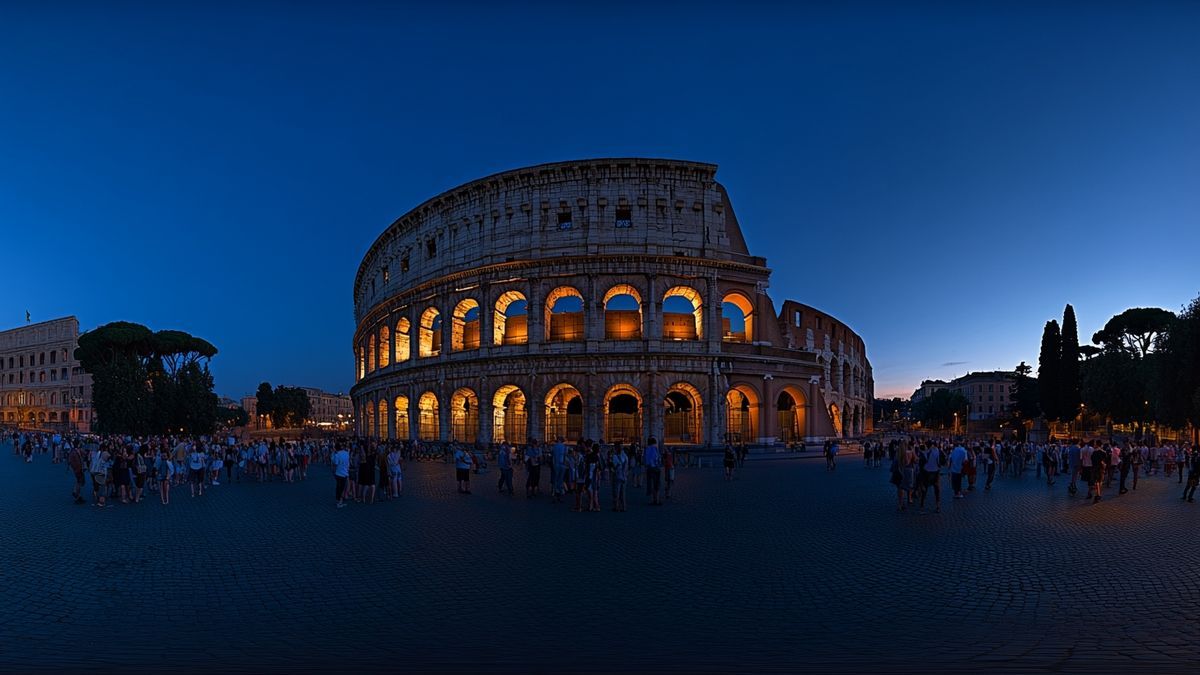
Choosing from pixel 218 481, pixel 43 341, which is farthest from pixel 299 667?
pixel 43 341

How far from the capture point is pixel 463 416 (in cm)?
4534

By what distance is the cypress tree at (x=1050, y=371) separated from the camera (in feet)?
208

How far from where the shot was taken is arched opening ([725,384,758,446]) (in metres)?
39.4

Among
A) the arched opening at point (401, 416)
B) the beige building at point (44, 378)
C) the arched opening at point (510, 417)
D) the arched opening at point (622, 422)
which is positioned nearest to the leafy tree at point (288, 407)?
the beige building at point (44, 378)

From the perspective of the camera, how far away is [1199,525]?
1266cm

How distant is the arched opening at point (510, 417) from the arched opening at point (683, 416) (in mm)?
9120

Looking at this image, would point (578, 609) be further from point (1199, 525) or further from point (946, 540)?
point (1199, 525)

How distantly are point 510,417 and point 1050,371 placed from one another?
54.3m

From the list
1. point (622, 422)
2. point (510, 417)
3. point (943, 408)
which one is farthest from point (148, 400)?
point (943, 408)

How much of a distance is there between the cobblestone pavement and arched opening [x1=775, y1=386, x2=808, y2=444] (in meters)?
26.7

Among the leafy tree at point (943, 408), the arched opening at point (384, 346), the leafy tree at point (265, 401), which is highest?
the arched opening at point (384, 346)

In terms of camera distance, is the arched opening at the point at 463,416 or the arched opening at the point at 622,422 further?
the arched opening at the point at 463,416

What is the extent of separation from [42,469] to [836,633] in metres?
36.2

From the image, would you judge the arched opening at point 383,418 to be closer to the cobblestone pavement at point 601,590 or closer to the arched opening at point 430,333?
the arched opening at point 430,333
